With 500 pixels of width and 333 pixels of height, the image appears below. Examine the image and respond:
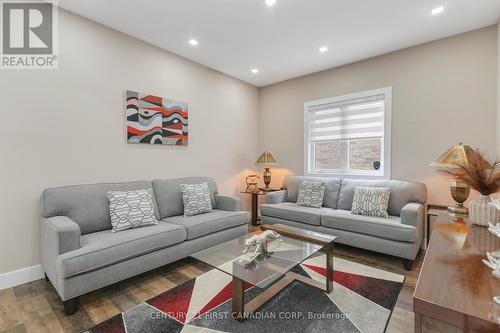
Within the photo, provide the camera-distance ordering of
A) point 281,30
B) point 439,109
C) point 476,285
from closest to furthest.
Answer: point 476,285 → point 281,30 → point 439,109

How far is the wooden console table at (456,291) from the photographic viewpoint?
753mm

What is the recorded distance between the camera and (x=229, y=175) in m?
4.40

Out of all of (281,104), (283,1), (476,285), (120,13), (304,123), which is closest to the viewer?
(476,285)

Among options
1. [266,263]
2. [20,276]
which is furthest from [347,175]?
[20,276]

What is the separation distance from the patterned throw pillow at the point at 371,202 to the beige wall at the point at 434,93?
0.55m

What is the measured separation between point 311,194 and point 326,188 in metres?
0.28

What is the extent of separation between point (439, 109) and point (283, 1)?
2389mm

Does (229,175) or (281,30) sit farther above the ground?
(281,30)

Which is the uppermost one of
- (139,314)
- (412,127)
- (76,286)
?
(412,127)

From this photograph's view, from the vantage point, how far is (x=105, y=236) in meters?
2.26

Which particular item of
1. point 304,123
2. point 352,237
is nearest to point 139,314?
point 352,237

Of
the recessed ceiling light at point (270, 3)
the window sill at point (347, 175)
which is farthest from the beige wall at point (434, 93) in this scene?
the recessed ceiling light at point (270, 3)

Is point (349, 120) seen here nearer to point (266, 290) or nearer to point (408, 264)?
point (408, 264)

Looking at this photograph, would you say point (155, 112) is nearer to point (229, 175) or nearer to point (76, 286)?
point (229, 175)
